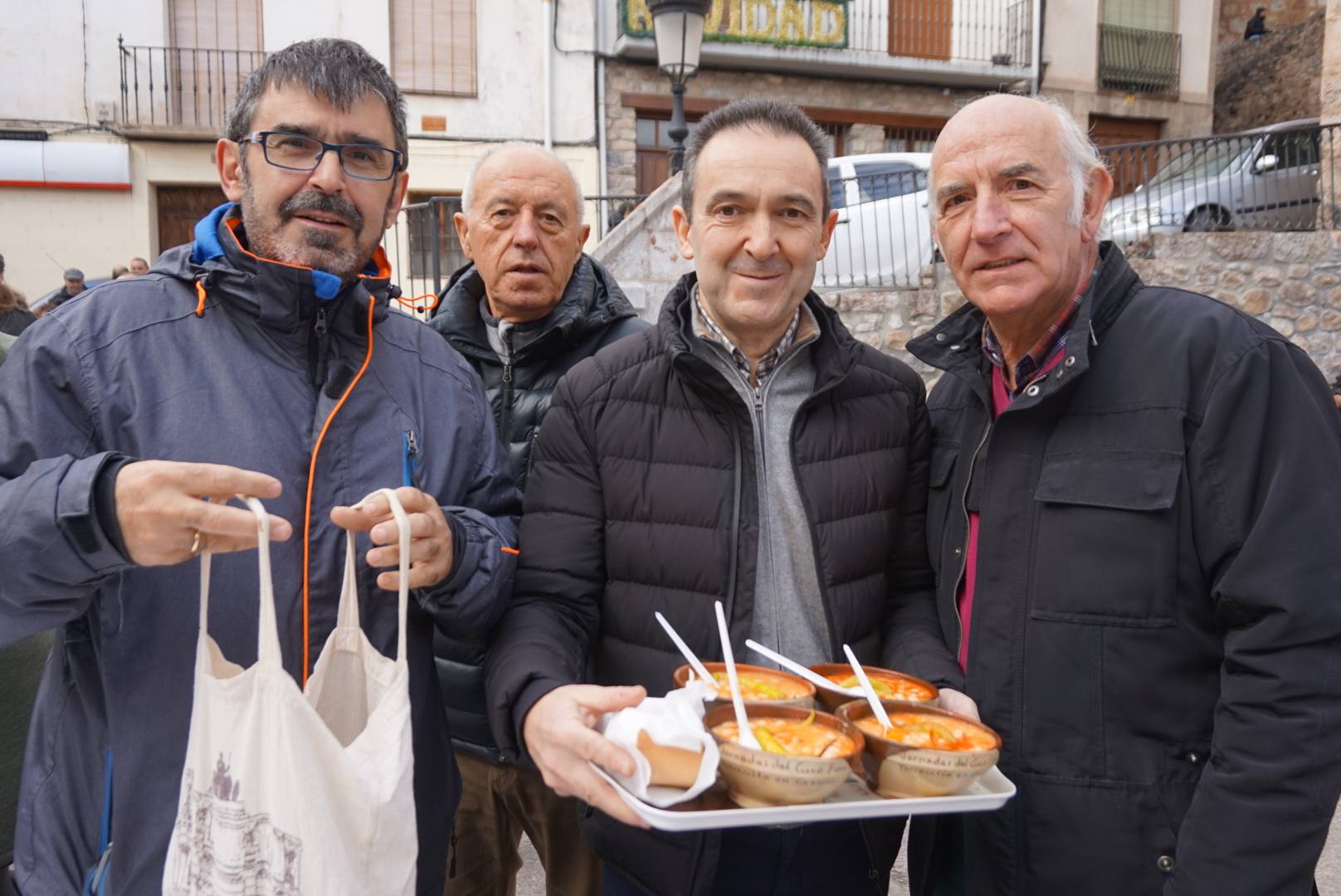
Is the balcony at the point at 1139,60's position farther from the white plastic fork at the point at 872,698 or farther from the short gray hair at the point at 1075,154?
the white plastic fork at the point at 872,698

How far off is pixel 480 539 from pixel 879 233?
8.65 m

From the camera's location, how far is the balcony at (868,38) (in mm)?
14773

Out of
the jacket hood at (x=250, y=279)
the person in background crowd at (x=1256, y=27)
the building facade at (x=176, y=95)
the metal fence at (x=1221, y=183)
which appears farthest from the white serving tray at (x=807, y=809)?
the person in background crowd at (x=1256, y=27)

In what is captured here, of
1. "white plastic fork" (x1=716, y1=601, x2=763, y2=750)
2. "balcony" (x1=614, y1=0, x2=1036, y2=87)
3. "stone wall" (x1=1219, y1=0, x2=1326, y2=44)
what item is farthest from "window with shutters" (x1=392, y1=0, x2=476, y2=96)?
"stone wall" (x1=1219, y1=0, x2=1326, y2=44)

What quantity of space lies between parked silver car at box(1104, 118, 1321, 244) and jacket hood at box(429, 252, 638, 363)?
25.9 ft

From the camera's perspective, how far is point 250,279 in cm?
169

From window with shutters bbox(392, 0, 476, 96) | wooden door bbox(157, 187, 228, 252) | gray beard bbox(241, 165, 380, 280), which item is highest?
window with shutters bbox(392, 0, 476, 96)

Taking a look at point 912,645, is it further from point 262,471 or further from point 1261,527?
point 262,471

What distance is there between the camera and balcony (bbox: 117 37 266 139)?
1331 centimetres

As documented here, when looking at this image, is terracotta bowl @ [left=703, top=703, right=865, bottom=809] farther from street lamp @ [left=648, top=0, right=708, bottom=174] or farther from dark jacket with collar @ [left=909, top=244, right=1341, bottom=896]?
street lamp @ [left=648, top=0, right=708, bottom=174]

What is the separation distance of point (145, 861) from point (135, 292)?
0.96 meters

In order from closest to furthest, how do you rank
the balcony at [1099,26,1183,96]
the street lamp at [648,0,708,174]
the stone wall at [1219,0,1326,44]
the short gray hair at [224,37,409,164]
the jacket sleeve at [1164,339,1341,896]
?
the jacket sleeve at [1164,339,1341,896]
the short gray hair at [224,37,409,164]
the street lamp at [648,0,708,174]
the balcony at [1099,26,1183,96]
the stone wall at [1219,0,1326,44]

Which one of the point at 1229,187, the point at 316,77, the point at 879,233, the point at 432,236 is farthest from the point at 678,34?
the point at 316,77

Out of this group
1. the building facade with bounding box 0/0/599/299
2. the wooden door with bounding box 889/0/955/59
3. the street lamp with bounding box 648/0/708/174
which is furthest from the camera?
the wooden door with bounding box 889/0/955/59
